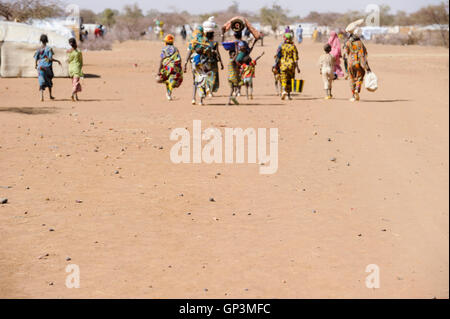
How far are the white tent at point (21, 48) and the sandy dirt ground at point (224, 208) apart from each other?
8943 millimetres

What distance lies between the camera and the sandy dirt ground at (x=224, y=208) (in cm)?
530

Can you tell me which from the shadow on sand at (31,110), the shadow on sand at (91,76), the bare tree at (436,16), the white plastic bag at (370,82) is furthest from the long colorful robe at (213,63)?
the bare tree at (436,16)

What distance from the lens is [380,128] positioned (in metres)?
12.2

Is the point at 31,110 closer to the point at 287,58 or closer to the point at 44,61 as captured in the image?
the point at 44,61

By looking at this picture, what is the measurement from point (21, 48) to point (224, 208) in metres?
17.4

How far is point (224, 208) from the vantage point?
752cm

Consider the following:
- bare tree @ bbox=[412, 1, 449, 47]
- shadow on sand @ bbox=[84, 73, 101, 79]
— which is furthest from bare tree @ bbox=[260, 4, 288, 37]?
shadow on sand @ bbox=[84, 73, 101, 79]

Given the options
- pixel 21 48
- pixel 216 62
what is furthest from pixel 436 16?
pixel 216 62

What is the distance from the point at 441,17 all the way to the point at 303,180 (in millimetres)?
45680

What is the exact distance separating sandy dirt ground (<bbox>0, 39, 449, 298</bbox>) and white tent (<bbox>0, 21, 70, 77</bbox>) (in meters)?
8.94

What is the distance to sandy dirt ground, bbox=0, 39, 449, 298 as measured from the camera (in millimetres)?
5305
